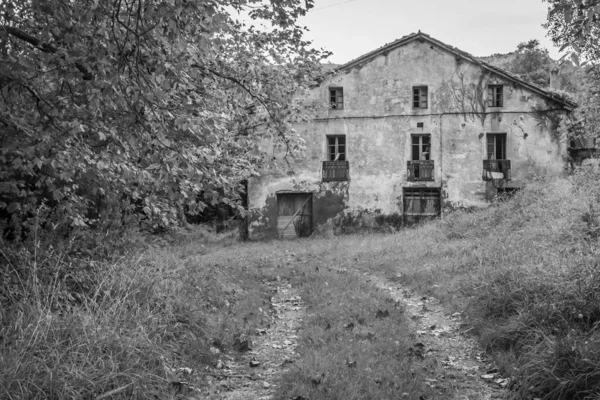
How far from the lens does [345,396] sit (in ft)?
14.1

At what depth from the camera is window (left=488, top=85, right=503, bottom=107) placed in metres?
23.4

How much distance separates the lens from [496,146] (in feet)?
76.6

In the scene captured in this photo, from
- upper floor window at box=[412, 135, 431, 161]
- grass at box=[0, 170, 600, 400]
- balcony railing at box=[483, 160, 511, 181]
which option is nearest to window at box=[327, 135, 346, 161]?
upper floor window at box=[412, 135, 431, 161]

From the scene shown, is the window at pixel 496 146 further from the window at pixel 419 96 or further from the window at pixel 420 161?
the window at pixel 419 96

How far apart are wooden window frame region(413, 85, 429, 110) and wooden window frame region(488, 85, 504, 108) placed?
122 inches

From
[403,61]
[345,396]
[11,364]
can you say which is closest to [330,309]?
[345,396]

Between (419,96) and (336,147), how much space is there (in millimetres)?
4846

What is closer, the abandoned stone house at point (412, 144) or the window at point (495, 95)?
the abandoned stone house at point (412, 144)

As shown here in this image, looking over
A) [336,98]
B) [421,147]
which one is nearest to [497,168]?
[421,147]

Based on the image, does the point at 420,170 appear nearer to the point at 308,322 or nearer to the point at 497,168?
the point at 497,168

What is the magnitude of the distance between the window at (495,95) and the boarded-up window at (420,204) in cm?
517

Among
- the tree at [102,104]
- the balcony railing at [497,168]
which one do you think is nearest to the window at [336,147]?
the balcony railing at [497,168]

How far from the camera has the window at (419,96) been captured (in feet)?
77.3

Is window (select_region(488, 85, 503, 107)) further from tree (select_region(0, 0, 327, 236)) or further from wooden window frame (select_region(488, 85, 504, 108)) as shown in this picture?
tree (select_region(0, 0, 327, 236))
